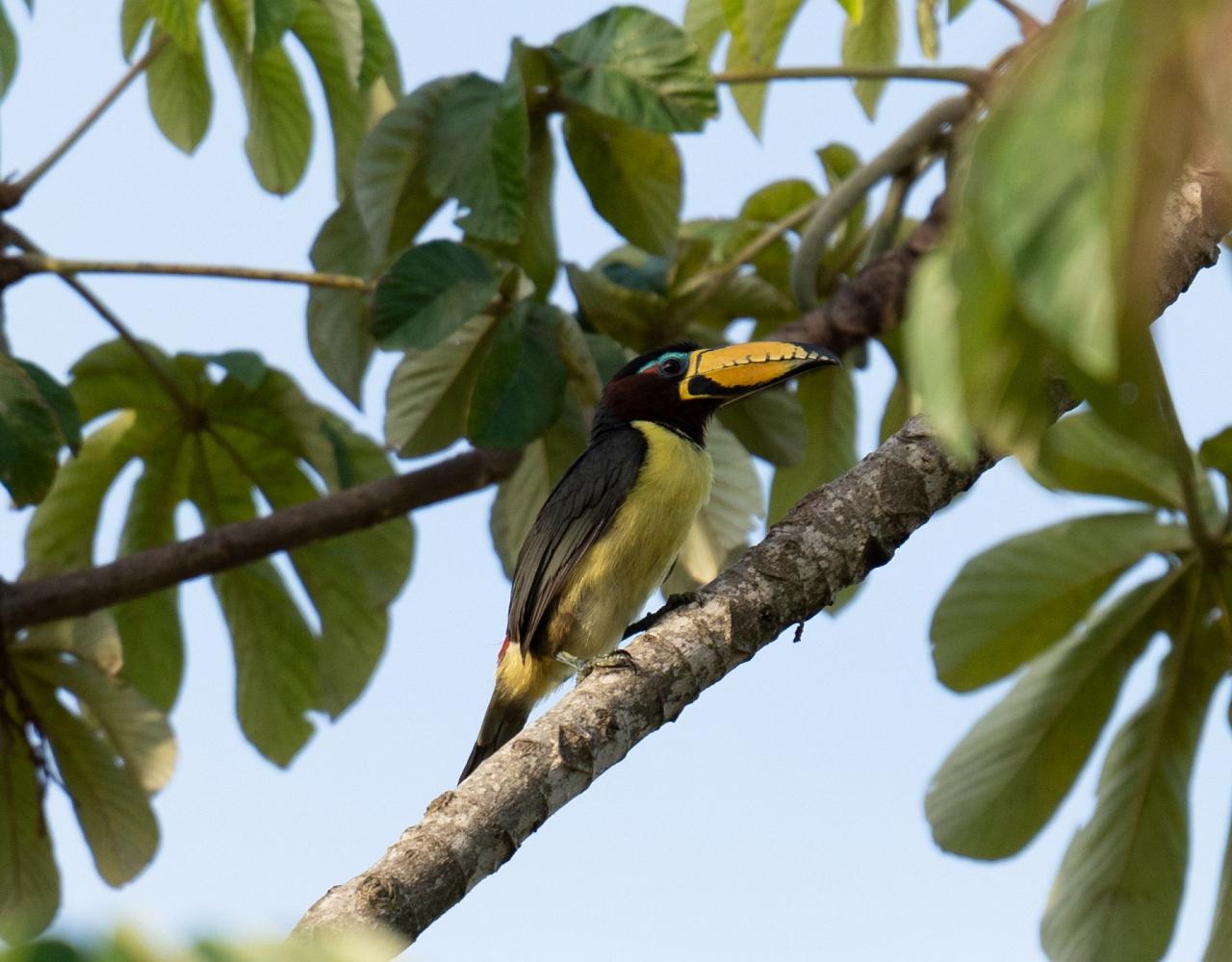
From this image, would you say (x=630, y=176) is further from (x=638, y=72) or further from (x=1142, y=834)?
(x=1142, y=834)

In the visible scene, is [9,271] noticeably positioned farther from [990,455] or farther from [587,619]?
[990,455]

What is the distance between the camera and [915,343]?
0.98m

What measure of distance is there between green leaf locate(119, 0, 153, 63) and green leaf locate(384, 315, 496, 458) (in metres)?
1.14

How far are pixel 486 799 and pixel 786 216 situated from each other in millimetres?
3072

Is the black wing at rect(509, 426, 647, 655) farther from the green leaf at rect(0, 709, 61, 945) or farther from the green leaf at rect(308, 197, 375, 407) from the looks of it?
the green leaf at rect(0, 709, 61, 945)

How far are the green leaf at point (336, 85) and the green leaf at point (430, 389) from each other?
24.0 inches

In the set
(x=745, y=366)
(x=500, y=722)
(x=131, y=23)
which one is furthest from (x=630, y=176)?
(x=500, y=722)

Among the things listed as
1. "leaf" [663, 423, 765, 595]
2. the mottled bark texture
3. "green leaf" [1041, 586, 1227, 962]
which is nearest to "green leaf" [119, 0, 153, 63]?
"leaf" [663, 423, 765, 595]

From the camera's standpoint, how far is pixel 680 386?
4156 mm

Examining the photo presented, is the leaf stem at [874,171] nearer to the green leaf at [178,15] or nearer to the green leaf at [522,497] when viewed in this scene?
the green leaf at [522,497]

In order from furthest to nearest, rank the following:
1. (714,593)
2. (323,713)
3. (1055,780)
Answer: (323,713) < (1055,780) < (714,593)

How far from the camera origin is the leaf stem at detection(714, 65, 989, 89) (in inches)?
167

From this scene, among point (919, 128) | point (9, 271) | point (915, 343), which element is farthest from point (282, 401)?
point (915, 343)

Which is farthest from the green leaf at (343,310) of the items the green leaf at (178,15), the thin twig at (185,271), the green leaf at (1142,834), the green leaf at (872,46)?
the green leaf at (1142,834)
